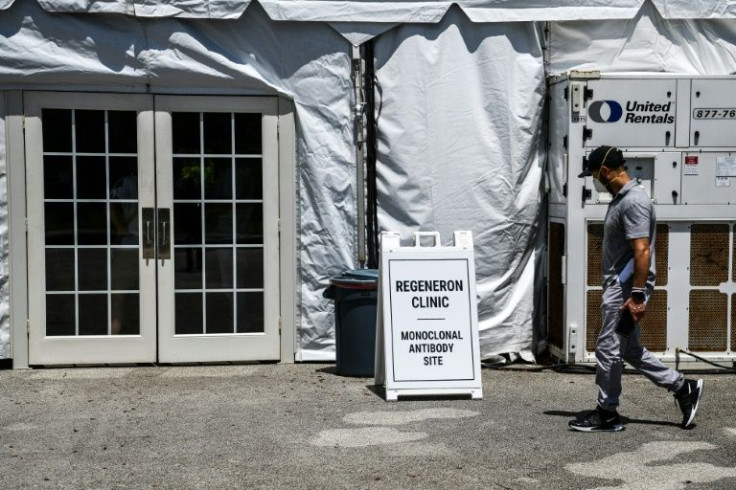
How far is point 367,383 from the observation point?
9391mm

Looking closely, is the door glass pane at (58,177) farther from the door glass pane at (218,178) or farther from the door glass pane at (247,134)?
Answer: the door glass pane at (247,134)

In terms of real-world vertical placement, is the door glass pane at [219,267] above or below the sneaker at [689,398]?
above

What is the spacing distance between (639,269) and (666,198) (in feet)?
9.08

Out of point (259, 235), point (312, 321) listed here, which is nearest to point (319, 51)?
point (259, 235)

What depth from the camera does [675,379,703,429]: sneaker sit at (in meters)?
7.61

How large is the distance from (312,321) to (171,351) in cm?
131

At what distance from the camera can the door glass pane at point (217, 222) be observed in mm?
10164

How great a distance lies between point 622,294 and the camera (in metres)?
7.46

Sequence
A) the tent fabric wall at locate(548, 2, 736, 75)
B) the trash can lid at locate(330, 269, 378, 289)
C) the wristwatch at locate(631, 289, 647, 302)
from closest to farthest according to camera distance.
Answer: the wristwatch at locate(631, 289, 647, 302)
the trash can lid at locate(330, 269, 378, 289)
the tent fabric wall at locate(548, 2, 736, 75)

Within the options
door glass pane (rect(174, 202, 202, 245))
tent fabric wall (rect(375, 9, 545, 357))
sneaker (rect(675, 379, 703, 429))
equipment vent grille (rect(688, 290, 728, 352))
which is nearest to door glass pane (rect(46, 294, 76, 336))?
door glass pane (rect(174, 202, 202, 245))

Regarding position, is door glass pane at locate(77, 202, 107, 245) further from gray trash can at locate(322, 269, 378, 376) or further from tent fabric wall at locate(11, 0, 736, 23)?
gray trash can at locate(322, 269, 378, 376)

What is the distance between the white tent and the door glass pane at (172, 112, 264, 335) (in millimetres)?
365

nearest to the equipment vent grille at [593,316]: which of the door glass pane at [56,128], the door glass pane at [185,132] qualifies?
the door glass pane at [185,132]

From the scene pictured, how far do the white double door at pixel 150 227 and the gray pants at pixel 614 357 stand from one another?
12.1ft
